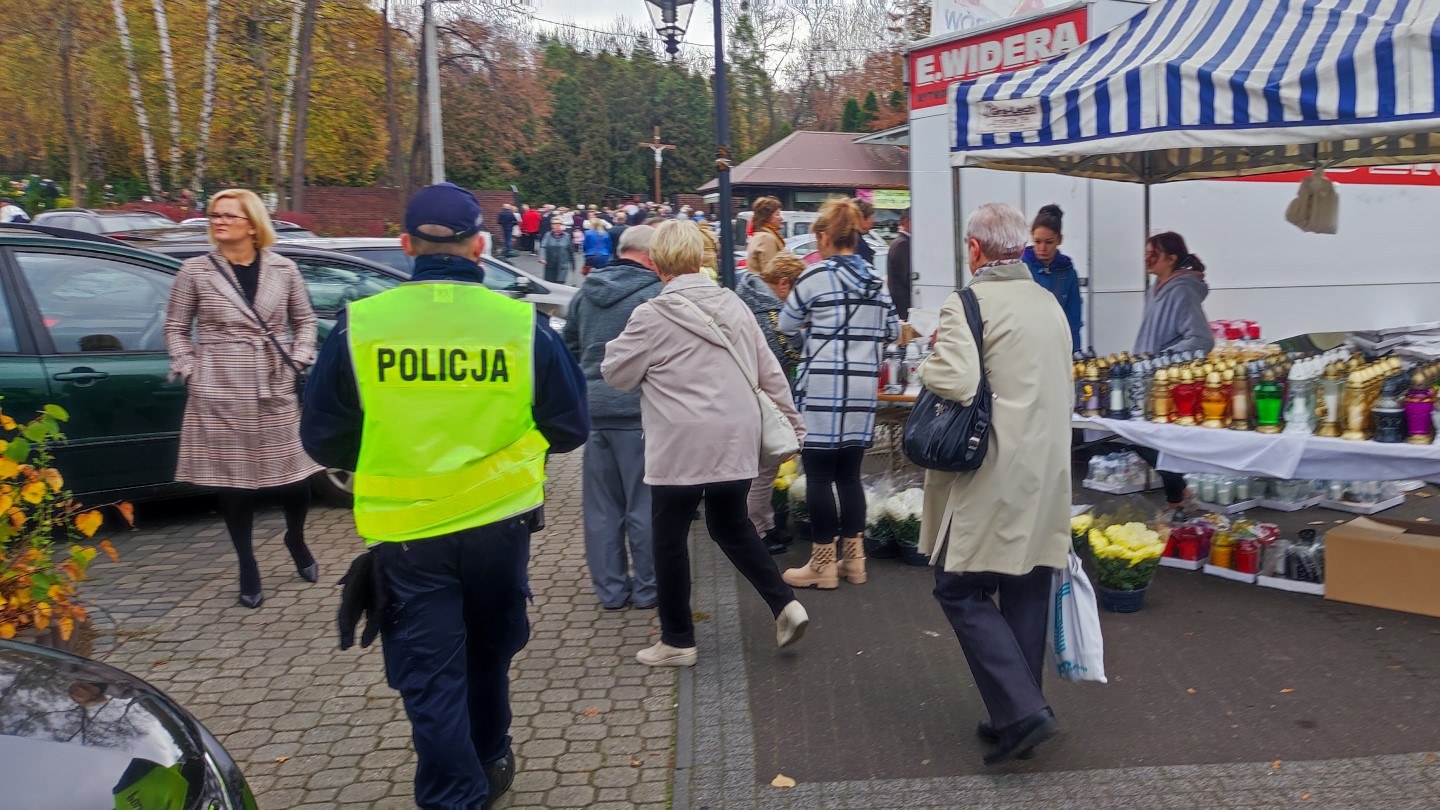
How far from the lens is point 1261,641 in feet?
Answer: 15.5

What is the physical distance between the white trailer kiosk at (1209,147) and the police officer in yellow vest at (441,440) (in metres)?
3.51

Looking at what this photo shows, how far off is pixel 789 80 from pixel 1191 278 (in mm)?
61292

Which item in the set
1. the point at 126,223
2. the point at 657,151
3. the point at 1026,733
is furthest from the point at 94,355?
the point at 657,151

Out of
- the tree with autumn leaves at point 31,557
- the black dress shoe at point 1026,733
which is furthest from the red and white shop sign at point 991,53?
the tree with autumn leaves at point 31,557

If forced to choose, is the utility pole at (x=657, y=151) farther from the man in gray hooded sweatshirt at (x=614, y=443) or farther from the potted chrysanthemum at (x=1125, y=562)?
the potted chrysanthemum at (x=1125, y=562)

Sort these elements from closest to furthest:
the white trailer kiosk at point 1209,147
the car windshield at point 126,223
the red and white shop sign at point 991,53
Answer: the white trailer kiosk at point 1209,147 → the red and white shop sign at point 991,53 → the car windshield at point 126,223

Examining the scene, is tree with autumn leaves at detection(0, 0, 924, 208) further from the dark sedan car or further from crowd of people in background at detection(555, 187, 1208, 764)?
the dark sedan car

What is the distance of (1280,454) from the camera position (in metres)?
5.03

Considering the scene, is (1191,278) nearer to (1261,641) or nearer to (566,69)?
(1261,641)

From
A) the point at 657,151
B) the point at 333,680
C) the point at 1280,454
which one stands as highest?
the point at 657,151

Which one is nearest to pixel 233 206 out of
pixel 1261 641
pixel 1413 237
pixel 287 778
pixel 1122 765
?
pixel 287 778

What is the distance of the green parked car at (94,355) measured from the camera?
595 centimetres

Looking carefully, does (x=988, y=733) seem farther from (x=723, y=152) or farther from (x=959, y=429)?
(x=723, y=152)

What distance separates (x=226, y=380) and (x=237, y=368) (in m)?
0.07
